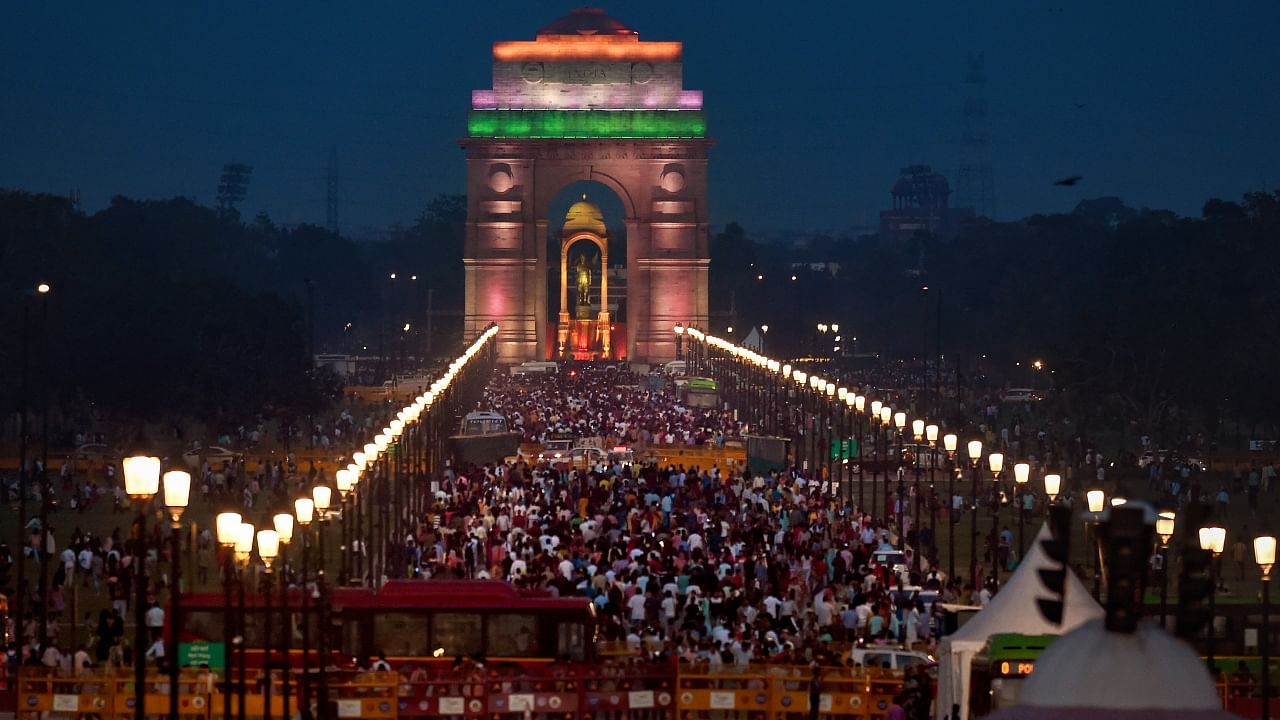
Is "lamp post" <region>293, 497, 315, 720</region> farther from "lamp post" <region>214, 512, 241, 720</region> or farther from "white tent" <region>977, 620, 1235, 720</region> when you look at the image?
"white tent" <region>977, 620, 1235, 720</region>

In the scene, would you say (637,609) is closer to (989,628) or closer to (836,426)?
(989,628)

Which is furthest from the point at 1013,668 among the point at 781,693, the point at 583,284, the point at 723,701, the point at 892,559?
the point at 583,284

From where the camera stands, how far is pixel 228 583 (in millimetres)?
17672

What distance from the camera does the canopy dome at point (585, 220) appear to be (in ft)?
341

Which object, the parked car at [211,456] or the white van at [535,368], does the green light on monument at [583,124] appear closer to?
the white van at [535,368]

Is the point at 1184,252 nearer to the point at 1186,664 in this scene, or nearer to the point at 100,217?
the point at 100,217

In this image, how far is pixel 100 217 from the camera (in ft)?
387

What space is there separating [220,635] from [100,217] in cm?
9641

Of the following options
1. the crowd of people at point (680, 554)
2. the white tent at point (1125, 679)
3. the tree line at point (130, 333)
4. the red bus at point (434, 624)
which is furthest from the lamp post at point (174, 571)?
the tree line at point (130, 333)

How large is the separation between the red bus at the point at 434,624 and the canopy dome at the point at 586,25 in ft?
245

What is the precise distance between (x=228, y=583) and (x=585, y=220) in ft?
287

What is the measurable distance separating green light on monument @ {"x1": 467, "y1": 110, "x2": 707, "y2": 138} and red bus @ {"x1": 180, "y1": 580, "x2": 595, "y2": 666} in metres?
70.5

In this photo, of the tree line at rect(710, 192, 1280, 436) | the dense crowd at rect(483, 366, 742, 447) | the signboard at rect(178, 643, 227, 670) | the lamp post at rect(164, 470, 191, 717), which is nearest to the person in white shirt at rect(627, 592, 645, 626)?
the signboard at rect(178, 643, 227, 670)

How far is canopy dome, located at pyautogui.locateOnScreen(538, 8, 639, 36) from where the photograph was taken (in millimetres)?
98062
